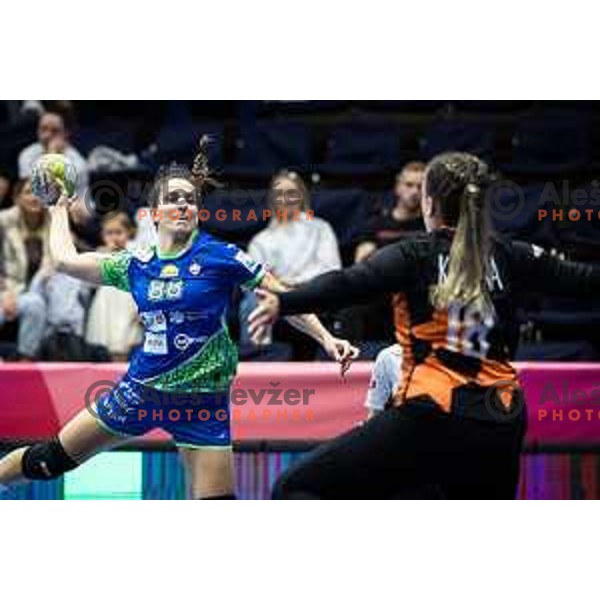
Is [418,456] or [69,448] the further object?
[69,448]

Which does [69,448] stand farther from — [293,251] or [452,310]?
[452,310]

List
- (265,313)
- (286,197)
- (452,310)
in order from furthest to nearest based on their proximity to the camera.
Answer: (286,197)
(452,310)
(265,313)

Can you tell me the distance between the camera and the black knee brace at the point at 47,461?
212 inches

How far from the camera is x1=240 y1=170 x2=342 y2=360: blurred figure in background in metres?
6.38

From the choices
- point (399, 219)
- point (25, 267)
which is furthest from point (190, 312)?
point (399, 219)

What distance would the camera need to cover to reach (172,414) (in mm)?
5250

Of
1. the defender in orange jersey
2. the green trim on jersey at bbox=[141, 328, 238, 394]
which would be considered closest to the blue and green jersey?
the green trim on jersey at bbox=[141, 328, 238, 394]

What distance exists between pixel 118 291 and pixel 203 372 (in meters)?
1.22

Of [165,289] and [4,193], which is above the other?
[4,193]

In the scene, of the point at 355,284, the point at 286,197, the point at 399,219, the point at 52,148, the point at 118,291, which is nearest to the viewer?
the point at 355,284

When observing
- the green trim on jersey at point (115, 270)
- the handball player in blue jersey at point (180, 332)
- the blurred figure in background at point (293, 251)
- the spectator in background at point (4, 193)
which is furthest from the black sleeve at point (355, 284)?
the spectator in background at point (4, 193)

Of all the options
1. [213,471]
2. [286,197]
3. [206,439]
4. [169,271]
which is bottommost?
[213,471]
